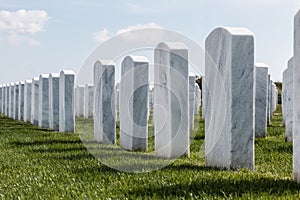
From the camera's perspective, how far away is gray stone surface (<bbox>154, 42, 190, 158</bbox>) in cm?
842

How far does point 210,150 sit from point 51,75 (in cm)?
992

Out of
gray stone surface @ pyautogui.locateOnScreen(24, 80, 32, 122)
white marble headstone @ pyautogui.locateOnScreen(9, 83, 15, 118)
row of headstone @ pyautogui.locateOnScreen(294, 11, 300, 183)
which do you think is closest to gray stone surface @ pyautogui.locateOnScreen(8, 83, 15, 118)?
white marble headstone @ pyautogui.locateOnScreen(9, 83, 15, 118)

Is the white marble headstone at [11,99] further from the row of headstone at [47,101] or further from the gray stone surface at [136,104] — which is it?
the gray stone surface at [136,104]

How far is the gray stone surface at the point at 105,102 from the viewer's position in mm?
11367

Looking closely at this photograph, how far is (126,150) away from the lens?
33.0ft

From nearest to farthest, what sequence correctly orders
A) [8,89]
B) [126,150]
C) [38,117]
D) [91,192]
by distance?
[91,192] < [126,150] < [38,117] < [8,89]

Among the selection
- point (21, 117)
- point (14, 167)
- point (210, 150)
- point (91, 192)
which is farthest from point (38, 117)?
point (91, 192)

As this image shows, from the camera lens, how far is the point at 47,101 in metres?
17.7

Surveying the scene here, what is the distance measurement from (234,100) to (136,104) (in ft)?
10.7

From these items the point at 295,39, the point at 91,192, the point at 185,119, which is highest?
the point at 295,39

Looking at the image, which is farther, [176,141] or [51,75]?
[51,75]

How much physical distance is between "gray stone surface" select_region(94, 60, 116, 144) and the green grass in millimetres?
1864

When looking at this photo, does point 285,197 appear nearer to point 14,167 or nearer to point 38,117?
point 14,167

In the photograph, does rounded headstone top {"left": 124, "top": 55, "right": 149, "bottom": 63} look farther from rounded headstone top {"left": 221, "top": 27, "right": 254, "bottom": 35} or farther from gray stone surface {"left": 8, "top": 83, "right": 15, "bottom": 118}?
gray stone surface {"left": 8, "top": 83, "right": 15, "bottom": 118}
